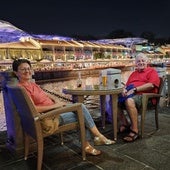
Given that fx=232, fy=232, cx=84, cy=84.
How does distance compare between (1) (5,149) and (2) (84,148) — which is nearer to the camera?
(2) (84,148)

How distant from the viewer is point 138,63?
333 centimetres

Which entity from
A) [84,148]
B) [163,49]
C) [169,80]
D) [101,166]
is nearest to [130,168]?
[101,166]

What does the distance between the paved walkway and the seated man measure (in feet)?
0.66

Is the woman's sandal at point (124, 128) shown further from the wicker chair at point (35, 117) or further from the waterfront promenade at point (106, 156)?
the wicker chair at point (35, 117)

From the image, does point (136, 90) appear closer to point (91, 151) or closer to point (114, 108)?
point (114, 108)

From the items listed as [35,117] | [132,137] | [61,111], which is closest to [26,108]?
[35,117]

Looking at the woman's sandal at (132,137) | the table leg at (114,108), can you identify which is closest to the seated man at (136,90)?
the woman's sandal at (132,137)

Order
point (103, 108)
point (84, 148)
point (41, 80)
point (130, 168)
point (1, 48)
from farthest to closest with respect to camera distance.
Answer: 1. point (1, 48)
2. point (41, 80)
3. point (103, 108)
4. point (84, 148)
5. point (130, 168)

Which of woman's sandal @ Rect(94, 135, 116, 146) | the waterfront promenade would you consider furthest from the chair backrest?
woman's sandal @ Rect(94, 135, 116, 146)

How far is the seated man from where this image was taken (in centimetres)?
300

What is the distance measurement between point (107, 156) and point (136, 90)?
106 centimetres

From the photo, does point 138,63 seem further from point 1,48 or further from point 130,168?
point 1,48

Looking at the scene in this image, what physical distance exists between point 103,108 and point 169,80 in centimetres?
180

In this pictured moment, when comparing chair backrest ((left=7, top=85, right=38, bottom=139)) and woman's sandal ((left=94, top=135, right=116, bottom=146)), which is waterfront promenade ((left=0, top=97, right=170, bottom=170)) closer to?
woman's sandal ((left=94, top=135, right=116, bottom=146))
